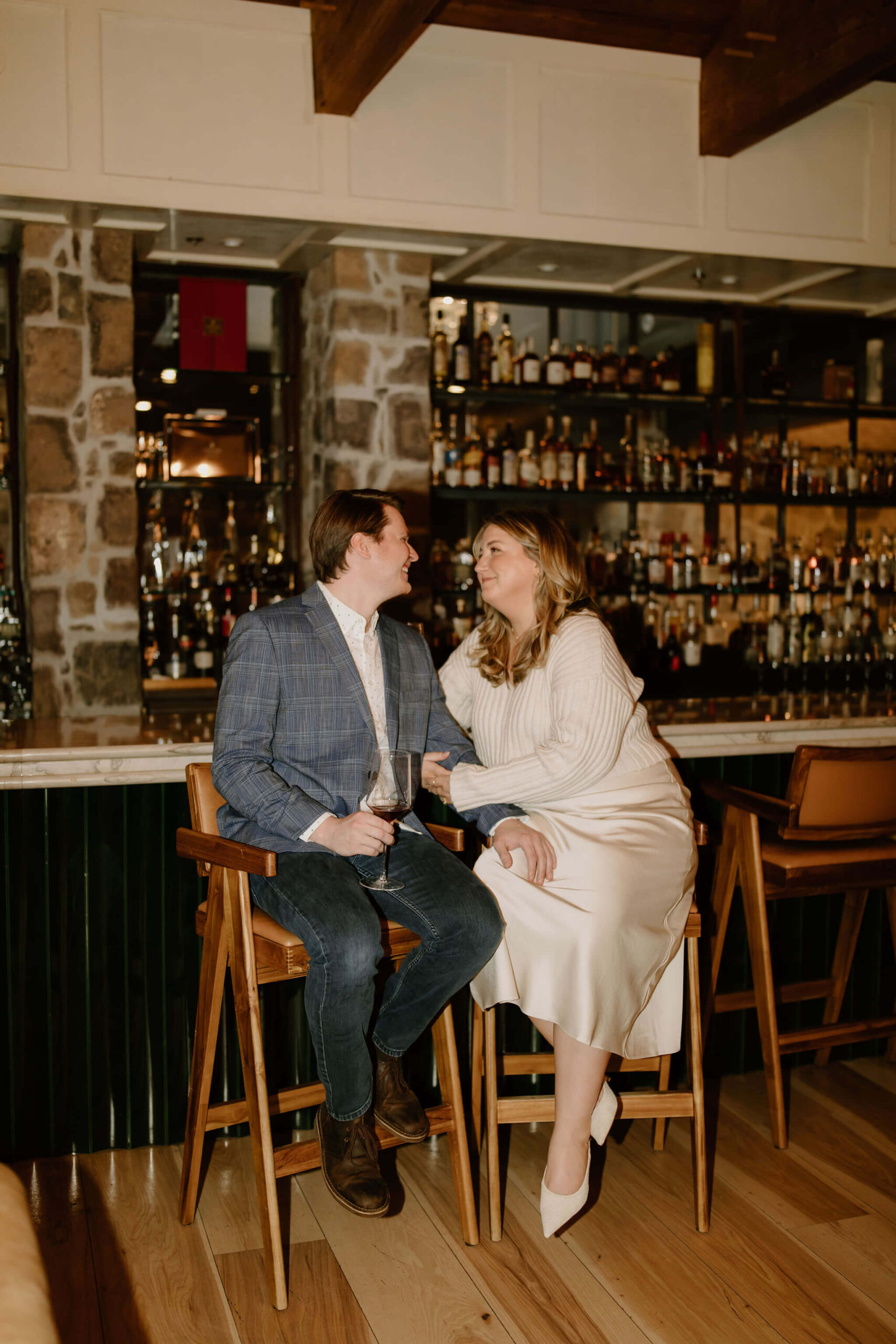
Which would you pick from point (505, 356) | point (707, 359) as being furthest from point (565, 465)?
point (707, 359)

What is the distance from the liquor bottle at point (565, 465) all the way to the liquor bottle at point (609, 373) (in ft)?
0.95

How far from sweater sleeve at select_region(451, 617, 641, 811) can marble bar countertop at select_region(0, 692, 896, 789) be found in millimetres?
559

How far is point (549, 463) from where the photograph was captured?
516cm

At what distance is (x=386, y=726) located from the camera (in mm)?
2502

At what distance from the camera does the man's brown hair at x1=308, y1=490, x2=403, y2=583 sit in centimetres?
246

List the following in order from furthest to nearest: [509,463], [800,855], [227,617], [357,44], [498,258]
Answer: [509,463] < [227,617] < [498,258] < [357,44] < [800,855]

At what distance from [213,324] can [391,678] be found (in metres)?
2.82

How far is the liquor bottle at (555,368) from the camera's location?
512 centimetres

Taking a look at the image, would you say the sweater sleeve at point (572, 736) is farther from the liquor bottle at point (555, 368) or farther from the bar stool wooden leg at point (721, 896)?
the liquor bottle at point (555, 368)

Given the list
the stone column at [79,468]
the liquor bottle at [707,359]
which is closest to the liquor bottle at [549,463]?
the liquor bottle at [707,359]

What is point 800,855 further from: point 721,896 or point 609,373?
point 609,373

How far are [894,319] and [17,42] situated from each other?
4157mm

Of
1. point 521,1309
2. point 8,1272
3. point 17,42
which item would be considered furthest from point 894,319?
point 8,1272

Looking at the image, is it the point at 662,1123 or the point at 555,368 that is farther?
the point at 555,368
